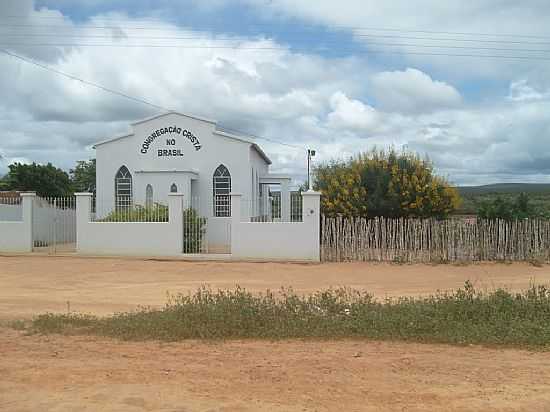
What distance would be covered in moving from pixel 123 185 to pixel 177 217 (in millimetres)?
6664

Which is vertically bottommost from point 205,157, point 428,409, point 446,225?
point 428,409

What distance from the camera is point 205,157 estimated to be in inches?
1056

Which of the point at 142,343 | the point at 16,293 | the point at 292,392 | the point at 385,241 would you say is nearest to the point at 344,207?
the point at 385,241

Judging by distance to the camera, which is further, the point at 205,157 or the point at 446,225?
the point at 205,157

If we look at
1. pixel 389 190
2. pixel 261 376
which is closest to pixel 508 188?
pixel 389 190

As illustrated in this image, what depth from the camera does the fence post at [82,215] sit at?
71.5 ft

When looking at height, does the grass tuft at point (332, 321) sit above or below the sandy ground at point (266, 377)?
above

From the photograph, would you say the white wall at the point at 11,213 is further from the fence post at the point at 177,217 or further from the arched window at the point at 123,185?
the fence post at the point at 177,217

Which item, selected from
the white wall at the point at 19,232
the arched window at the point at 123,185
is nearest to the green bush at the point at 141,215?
the white wall at the point at 19,232

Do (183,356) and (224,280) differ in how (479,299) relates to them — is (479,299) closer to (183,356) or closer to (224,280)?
(183,356)

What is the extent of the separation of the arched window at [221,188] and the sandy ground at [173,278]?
21.2 feet

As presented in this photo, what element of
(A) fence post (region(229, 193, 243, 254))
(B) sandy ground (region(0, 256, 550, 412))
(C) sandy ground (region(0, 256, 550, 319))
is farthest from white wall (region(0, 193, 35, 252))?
(B) sandy ground (region(0, 256, 550, 412))

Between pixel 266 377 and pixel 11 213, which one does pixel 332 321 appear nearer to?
pixel 266 377

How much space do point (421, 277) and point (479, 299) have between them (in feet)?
23.5
